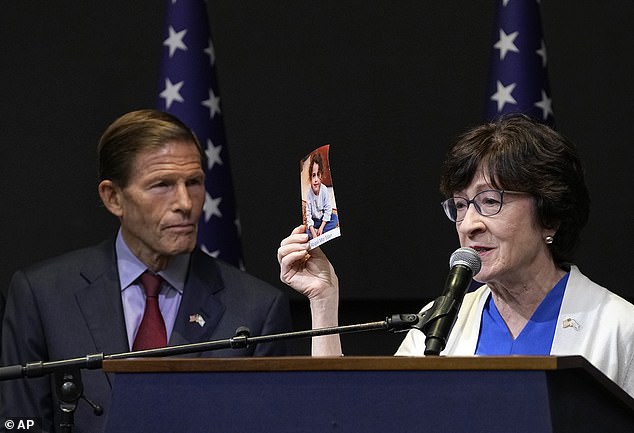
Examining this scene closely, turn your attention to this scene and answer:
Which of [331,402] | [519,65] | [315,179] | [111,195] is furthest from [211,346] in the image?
[519,65]

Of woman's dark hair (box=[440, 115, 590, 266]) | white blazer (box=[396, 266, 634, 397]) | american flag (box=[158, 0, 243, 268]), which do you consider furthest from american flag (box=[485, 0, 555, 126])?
white blazer (box=[396, 266, 634, 397])

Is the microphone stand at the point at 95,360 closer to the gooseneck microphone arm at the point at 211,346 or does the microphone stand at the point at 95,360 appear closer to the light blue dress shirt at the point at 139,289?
the gooseneck microphone arm at the point at 211,346

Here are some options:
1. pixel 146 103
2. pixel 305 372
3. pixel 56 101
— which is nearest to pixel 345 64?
pixel 146 103

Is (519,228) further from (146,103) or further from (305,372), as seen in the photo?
(146,103)

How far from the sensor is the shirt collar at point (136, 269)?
11.6 ft

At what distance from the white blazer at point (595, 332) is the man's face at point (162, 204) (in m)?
1.03

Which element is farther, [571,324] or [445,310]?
[571,324]

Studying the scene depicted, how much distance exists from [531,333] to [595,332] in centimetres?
17

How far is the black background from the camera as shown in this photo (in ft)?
17.3

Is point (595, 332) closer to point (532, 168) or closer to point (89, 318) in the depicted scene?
point (532, 168)

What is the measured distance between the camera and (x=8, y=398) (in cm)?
337

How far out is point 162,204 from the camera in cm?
355

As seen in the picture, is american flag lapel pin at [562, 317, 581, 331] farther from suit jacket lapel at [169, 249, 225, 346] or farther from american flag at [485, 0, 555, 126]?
american flag at [485, 0, 555, 126]

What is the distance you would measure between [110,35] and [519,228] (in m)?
3.13
